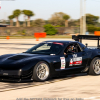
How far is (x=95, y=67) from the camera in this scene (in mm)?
9820

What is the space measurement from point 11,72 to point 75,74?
2.87 meters

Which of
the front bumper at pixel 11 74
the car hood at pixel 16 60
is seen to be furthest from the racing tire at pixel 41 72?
the front bumper at pixel 11 74

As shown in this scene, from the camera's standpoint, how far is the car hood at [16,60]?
805 centimetres

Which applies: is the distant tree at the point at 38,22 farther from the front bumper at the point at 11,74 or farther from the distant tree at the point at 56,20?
the front bumper at the point at 11,74

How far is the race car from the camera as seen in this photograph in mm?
8000

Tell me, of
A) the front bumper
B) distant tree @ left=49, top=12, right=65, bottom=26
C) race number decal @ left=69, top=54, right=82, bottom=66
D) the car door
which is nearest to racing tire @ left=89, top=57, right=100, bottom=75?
the car door

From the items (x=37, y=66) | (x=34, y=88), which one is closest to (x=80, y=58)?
(x=37, y=66)

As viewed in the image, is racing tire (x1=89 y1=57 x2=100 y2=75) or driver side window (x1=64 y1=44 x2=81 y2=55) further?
racing tire (x1=89 y1=57 x2=100 y2=75)

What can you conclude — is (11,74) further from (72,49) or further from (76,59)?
(72,49)

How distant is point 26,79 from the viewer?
26.3 ft

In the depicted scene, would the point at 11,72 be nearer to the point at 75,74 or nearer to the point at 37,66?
the point at 37,66

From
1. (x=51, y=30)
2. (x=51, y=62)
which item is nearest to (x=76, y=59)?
(x=51, y=62)

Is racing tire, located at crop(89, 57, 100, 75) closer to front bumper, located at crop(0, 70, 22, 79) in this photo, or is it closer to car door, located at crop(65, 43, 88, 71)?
car door, located at crop(65, 43, 88, 71)

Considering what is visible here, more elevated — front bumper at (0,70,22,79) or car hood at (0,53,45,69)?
car hood at (0,53,45,69)
